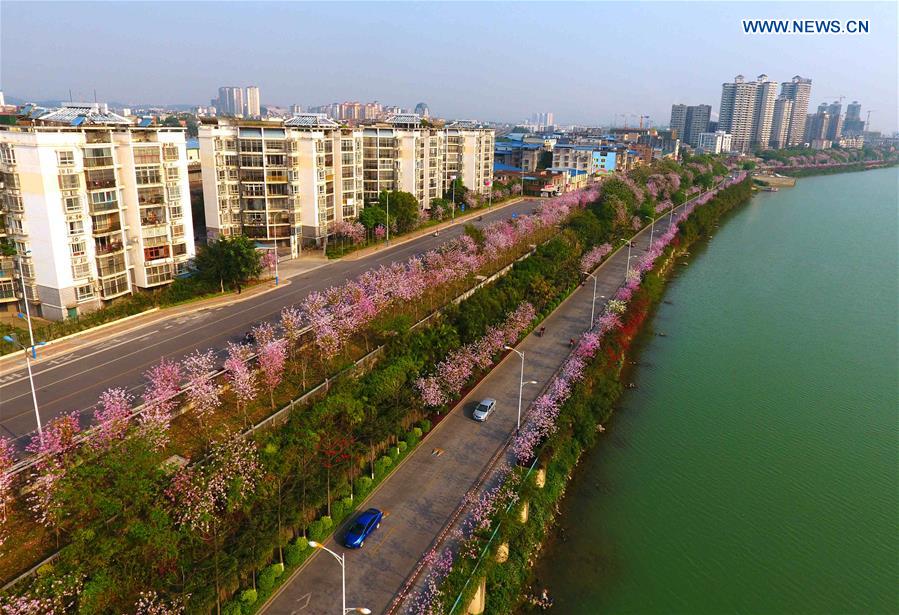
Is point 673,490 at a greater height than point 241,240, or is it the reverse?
Result: point 241,240

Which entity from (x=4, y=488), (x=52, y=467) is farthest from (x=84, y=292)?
(x=4, y=488)

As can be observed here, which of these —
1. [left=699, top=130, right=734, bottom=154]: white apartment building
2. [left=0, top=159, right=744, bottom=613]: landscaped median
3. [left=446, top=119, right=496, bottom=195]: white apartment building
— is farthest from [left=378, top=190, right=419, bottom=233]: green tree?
[left=699, top=130, right=734, bottom=154]: white apartment building

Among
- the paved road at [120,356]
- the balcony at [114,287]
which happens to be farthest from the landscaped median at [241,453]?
the balcony at [114,287]

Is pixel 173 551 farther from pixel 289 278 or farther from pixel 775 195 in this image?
pixel 775 195

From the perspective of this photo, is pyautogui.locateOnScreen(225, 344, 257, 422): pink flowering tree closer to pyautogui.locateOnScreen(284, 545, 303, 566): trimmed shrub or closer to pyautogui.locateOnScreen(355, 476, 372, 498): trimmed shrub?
pyautogui.locateOnScreen(355, 476, 372, 498): trimmed shrub

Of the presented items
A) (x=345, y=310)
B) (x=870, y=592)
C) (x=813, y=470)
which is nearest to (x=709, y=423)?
(x=813, y=470)
